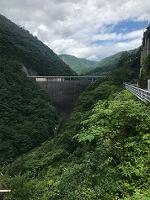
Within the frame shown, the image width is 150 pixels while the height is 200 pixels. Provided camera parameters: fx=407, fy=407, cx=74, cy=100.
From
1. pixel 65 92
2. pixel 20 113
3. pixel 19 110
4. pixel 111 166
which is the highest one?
pixel 111 166

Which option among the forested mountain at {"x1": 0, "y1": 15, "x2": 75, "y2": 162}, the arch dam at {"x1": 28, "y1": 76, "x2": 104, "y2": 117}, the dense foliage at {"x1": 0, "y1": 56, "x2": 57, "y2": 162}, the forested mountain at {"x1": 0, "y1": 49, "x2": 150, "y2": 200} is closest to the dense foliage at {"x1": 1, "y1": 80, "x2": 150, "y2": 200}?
the forested mountain at {"x1": 0, "y1": 49, "x2": 150, "y2": 200}

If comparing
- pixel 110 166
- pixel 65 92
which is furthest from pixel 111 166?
pixel 65 92

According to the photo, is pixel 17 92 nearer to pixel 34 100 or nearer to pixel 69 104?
pixel 34 100

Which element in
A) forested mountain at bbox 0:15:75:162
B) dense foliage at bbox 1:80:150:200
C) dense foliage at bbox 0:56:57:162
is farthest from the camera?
forested mountain at bbox 0:15:75:162

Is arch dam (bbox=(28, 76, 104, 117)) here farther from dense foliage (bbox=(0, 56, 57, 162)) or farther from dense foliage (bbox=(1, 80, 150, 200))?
dense foliage (bbox=(1, 80, 150, 200))

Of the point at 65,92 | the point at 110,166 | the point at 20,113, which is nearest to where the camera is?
the point at 110,166

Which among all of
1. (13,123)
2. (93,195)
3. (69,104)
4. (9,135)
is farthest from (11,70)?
(93,195)

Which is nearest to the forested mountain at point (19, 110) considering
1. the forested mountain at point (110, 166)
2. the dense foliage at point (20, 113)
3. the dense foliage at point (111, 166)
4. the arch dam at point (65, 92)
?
the dense foliage at point (20, 113)

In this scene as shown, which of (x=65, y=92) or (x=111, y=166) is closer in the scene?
(x=111, y=166)

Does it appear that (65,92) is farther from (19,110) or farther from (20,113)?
(20,113)
